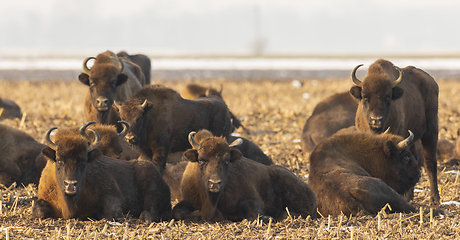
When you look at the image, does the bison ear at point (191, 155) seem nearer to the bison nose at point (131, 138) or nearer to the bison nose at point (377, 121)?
the bison nose at point (131, 138)

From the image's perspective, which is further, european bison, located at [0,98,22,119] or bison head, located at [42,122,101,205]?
european bison, located at [0,98,22,119]

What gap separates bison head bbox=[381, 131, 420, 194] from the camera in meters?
9.16

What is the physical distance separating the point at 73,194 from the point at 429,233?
434cm

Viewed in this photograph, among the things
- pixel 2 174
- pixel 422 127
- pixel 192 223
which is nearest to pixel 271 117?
pixel 422 127

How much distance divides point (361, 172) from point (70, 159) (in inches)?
170

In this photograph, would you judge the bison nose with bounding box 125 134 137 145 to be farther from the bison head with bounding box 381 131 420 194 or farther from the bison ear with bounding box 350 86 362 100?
the bison head with bounding box 381 131 420 194

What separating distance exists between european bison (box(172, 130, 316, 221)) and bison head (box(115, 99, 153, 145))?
1.55 metres

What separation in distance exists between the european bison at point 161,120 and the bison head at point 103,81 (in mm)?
1066

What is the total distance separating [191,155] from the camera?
25.3 feet

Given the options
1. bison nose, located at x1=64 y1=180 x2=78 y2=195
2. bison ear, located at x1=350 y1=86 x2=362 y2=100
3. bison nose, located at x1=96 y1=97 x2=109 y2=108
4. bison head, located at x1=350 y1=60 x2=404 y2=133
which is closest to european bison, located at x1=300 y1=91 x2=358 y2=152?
bison ear, located at x1=350 y1=86 x2=362 y2=100

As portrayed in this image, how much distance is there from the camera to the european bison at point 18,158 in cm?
1060

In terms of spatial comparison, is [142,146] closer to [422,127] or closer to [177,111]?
[177,111]

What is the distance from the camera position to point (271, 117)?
697 inches

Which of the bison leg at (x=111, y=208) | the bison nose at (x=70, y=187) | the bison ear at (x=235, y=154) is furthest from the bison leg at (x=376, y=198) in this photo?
the bison nose at (x=70, y=187)
